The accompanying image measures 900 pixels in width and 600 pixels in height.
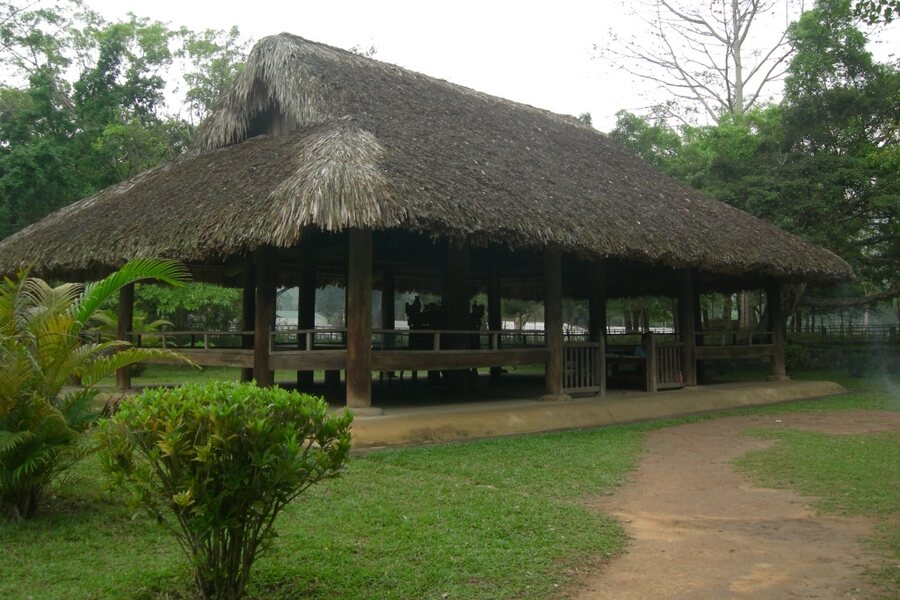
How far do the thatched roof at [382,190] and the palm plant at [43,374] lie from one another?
259 cm

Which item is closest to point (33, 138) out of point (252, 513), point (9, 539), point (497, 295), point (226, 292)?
point (226, 292)

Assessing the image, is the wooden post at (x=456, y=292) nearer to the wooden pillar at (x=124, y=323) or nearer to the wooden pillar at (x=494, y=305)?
the wooden pillar at (x=494, y=305)

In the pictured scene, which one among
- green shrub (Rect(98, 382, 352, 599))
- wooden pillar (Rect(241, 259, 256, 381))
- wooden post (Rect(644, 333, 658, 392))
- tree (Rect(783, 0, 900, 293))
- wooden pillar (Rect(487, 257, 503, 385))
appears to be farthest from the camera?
tree (Rect(783, 0, 900, 293))

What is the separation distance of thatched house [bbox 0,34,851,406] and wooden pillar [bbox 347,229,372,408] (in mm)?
17

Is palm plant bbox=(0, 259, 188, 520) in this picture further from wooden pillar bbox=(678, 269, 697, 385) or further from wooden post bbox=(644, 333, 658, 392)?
wooden pillar bbox=(678, 269, 697, 385)

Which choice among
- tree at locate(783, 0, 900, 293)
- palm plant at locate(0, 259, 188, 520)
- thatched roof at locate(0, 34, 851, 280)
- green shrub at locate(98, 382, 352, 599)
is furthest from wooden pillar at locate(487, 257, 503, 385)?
green shrub at locate(98, 382, 352, 599)

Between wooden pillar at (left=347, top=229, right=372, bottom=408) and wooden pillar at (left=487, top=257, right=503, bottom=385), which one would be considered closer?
wooden pillar at (left=347, top=229, right=372, bottom=408)

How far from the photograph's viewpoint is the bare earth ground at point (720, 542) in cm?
431

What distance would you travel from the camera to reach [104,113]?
70.9ft

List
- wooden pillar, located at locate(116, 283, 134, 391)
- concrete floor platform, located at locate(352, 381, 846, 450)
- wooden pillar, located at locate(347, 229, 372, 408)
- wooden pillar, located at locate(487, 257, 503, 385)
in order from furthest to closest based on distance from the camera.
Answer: wooden pillar, located at locate(487, 257, 503, 385) < wooden pillar, located at locate(116, 283, 134, 391) < wooden pillar, located at locate(347, 229, 372, 408) < concrete floor platform, located at locate(352, 381, 846, 450)

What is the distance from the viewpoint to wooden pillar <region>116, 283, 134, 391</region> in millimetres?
12078

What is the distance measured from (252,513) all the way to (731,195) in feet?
57.3

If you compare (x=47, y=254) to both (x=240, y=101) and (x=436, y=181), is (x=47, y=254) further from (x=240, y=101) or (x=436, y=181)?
(x=436, y=181)

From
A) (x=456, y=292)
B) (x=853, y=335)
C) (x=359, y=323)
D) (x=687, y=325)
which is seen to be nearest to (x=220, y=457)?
(x=359, y=323)
